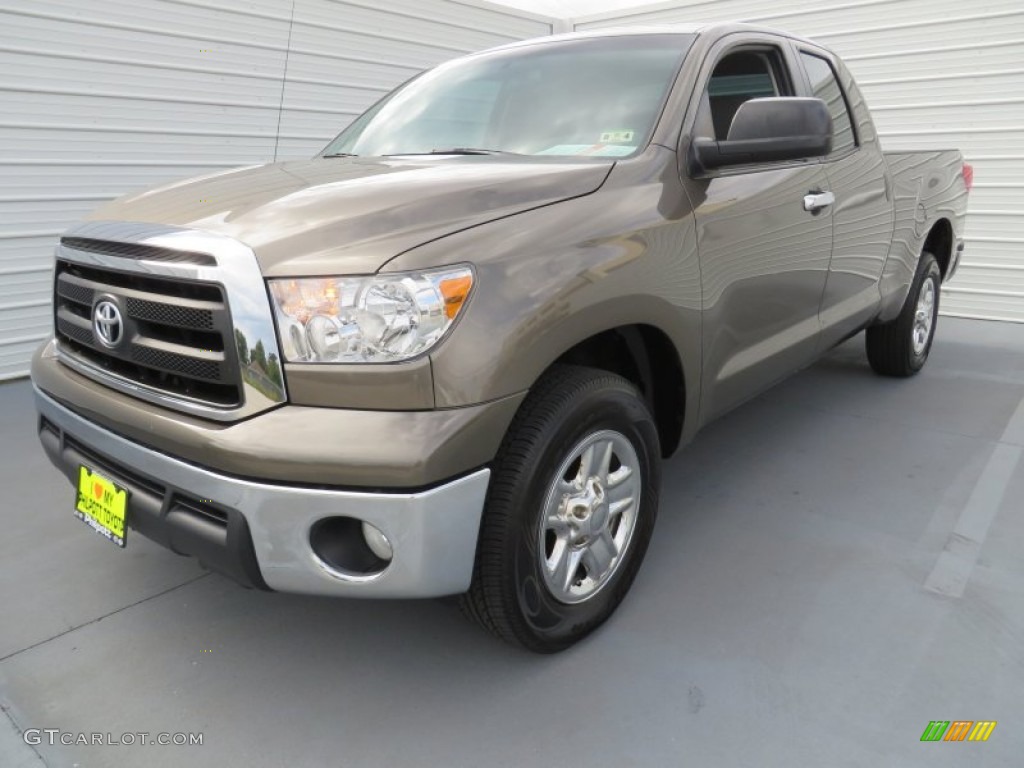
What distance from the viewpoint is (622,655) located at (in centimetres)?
206

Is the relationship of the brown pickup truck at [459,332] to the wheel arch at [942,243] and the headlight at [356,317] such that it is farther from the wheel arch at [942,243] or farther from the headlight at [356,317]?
the wheel arch at [942,243]

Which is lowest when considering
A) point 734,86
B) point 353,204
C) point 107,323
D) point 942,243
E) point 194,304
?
point 107,323

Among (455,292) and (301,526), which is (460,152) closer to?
(455,292)

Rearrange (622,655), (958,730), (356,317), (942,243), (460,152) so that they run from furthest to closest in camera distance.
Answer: (942,243) → (460,152) → (622,655) → (958,730) → (356,317)

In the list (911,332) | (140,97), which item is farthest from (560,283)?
(140,97)

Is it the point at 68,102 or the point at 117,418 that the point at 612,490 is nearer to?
the point at 117,418

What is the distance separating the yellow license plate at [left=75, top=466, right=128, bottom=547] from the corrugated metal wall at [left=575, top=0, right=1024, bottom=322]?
691 cm

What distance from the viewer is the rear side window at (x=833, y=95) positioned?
10.6 feet

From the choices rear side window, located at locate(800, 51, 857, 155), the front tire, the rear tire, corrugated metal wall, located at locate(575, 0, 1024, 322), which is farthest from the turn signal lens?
corrugated metal wall, located at locate(575, 0, 1024, 322)

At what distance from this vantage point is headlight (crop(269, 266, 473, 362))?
1.57 metres

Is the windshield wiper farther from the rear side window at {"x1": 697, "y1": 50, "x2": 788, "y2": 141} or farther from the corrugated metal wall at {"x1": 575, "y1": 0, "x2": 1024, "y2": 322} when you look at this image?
the corrugated metal wall at {"x1": 575, "y1": 0, "x2": 1024, "y2": 322}

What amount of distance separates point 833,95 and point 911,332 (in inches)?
60.9

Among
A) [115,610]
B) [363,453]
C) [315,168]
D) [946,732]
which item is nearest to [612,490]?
[363,453]

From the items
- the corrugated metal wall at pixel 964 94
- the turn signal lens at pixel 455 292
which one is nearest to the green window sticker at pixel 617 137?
the turn signal lens at pixel 455 292
